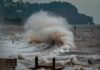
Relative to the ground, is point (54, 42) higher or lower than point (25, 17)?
lower

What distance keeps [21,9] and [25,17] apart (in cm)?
185

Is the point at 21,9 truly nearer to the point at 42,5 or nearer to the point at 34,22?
the point at 42,5

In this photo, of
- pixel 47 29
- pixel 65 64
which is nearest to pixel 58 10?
pixel 47 29

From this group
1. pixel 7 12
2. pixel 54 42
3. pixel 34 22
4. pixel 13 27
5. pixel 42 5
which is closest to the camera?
pixel 54 42

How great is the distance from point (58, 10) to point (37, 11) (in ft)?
37.1

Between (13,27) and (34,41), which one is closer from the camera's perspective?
(34,41)

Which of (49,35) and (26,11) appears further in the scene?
(26,11)

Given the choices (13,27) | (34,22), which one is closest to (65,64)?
(34,22)

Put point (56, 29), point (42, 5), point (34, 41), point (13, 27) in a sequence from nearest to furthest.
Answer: point (34, 41) → point (56, 29) → point (42, 5) → point (13, 27)

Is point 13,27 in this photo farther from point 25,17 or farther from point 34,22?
point 34,22

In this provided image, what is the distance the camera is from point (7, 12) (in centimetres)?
5722

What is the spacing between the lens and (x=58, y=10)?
69.6m

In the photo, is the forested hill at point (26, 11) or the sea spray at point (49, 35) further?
the forested hill at point (26, 11)

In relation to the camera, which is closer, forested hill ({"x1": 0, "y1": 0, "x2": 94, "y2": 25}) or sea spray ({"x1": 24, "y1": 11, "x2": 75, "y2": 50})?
sea spray ({"x1": 24, "y1": 11, "x2": 75, "y2": 50})
